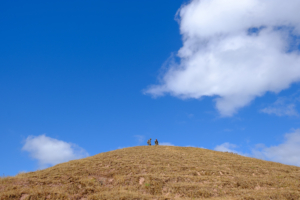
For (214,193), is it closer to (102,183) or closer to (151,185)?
(151,185)

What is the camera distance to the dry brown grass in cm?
1352

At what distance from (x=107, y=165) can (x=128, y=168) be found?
8.94 feet

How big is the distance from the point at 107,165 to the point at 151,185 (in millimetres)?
7754

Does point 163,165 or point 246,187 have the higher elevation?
point 163,165

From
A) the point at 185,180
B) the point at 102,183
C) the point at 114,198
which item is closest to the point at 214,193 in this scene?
the point at 185,180

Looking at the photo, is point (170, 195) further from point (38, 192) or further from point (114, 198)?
point (38, 192)

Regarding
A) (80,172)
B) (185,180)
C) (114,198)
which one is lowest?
(114,198)

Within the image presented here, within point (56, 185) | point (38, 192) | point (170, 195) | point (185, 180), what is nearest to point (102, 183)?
point (56, 185)

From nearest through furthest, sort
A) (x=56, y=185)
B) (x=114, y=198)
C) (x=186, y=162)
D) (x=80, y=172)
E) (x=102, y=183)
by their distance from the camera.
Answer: (x=114, y=198)
(x=56, y=185)
(x=102, y=183)
(x=80, y=172)
(x=186, y=162)

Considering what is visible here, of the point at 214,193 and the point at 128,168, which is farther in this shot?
the point at 128,168

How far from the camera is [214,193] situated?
14.5 meters

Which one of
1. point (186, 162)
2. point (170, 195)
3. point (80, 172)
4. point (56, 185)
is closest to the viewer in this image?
point (170, 195)

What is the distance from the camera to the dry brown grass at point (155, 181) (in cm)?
1352

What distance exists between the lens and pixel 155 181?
16172mm
